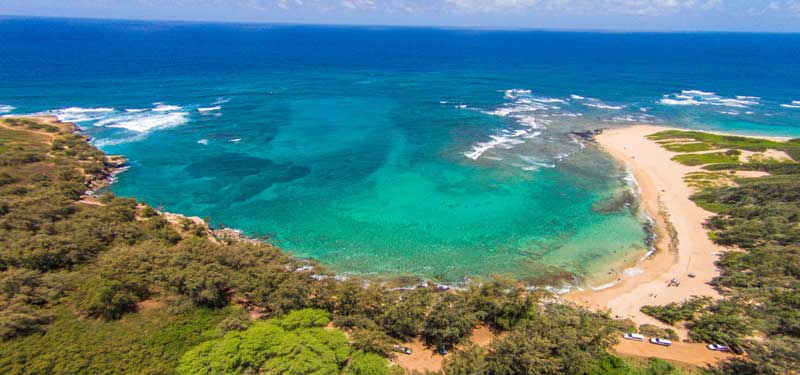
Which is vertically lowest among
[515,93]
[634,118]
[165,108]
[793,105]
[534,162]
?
[534,162]

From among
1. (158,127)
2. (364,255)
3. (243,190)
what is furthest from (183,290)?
(158,127)

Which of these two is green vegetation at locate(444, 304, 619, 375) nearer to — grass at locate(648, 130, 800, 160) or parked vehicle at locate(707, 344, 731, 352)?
parked vehicle at locate(707, 344, 731, 352)

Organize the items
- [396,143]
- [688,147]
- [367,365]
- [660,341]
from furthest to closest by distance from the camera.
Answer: [396,143] < [688,147] < [660,341] < [367,365]

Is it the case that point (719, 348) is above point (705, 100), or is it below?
below

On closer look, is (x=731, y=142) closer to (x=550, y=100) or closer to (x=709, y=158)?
(x=709, y=158)

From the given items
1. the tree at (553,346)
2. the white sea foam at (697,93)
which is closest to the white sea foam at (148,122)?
the tree at (553,346)

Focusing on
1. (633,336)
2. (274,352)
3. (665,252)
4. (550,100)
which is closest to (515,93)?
(550,100)

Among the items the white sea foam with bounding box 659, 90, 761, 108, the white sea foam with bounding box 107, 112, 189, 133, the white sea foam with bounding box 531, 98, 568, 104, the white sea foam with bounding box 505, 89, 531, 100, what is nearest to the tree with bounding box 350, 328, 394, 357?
the white sea foam with bounding box 107, 112, 189, 133
